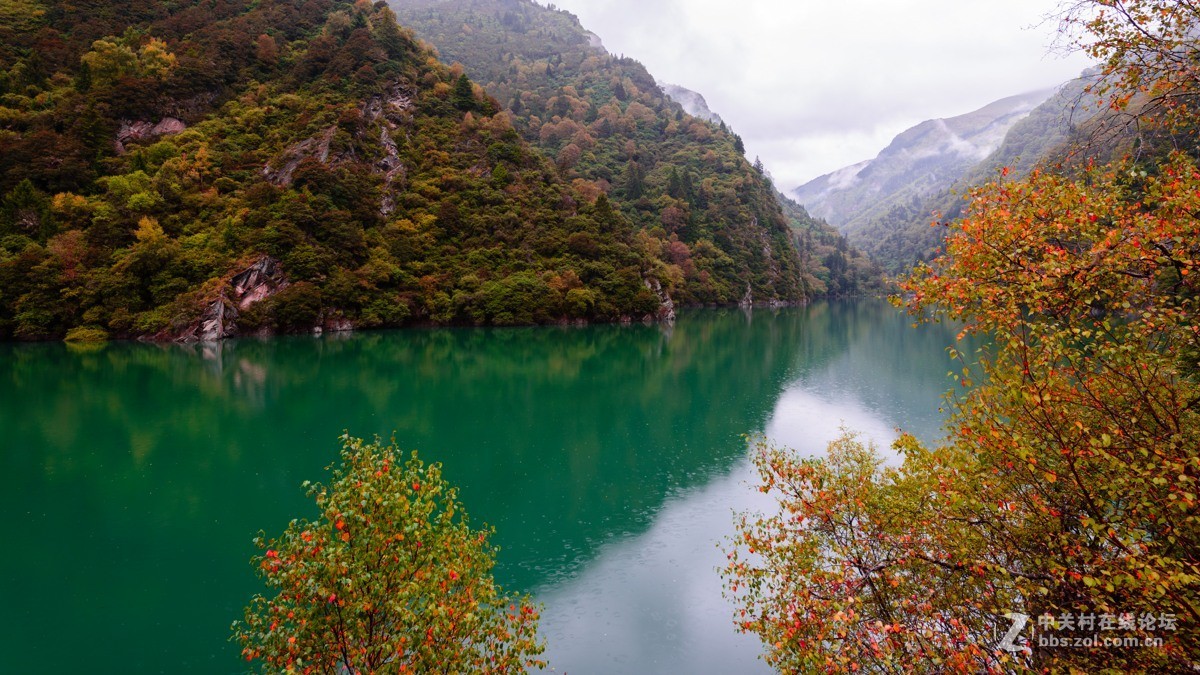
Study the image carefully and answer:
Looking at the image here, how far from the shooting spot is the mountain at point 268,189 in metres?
54.3

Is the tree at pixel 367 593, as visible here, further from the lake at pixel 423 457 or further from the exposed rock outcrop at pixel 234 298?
the exposed rock outcrop at pixel 234 298

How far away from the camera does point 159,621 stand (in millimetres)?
10922

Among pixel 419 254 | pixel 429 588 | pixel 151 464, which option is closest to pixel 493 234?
pixel 419 254

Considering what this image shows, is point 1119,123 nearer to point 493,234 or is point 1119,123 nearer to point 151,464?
point 151,464

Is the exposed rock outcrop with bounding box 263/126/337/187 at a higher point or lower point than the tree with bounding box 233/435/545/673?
higher

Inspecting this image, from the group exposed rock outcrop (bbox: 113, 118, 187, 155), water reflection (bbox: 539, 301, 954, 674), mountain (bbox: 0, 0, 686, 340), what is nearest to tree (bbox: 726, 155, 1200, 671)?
water reflection (bbox: 539, 301, 954, 674)

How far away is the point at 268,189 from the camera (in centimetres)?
6344

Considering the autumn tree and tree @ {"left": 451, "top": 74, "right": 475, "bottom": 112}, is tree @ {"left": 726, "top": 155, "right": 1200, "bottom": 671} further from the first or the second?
tree @ {"left": 451, "top": 74, "right": 475, "bottom": 112}

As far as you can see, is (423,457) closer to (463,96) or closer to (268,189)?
(268,189)

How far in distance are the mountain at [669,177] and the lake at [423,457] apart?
165 feet

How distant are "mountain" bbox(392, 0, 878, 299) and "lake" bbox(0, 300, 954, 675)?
5035 centimetres

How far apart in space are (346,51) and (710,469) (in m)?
88.2

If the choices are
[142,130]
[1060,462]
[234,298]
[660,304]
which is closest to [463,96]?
[142,130]

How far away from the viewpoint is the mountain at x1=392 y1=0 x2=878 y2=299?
112625 millimetres
